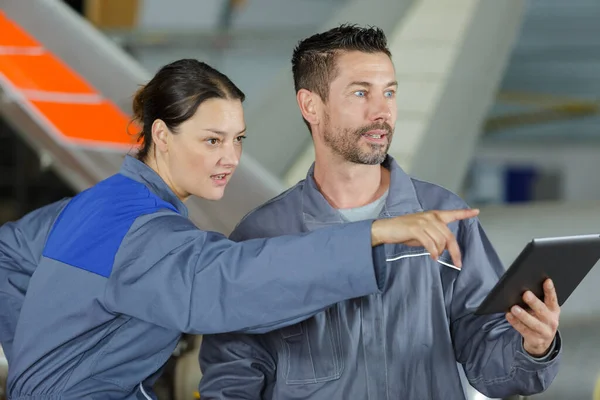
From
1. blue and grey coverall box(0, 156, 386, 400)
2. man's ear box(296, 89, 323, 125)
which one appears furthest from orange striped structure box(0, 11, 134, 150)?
blue and grey coverall box(0, 156, 386, 400)

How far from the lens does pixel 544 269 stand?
4.03ft

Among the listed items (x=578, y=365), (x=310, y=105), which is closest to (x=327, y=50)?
(x=310, y=105)

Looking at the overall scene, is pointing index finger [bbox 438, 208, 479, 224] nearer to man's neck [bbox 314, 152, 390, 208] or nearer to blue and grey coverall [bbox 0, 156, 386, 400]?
blue and grey coverall [bbox 0, 156, 386, 400]

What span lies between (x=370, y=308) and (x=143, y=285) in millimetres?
431

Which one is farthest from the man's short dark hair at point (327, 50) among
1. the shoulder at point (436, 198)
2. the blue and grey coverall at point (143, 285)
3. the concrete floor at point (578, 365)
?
the concrete floor at point (578, 365)

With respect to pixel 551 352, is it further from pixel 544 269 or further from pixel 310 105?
pixel 310 105

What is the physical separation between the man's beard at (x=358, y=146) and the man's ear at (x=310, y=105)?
51 millimetres

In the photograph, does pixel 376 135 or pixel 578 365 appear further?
pixel 578 365

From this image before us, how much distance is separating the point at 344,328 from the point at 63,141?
281cm

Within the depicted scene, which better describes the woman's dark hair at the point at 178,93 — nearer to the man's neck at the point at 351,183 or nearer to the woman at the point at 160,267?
the woman at the point at 160,267

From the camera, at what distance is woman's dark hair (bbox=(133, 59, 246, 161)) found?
1.38 m

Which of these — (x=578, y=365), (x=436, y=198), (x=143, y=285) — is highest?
(x=436, y=198)

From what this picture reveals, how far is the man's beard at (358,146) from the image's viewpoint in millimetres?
1501

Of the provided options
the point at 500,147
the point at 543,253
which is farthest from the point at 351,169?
the point at 500,147
